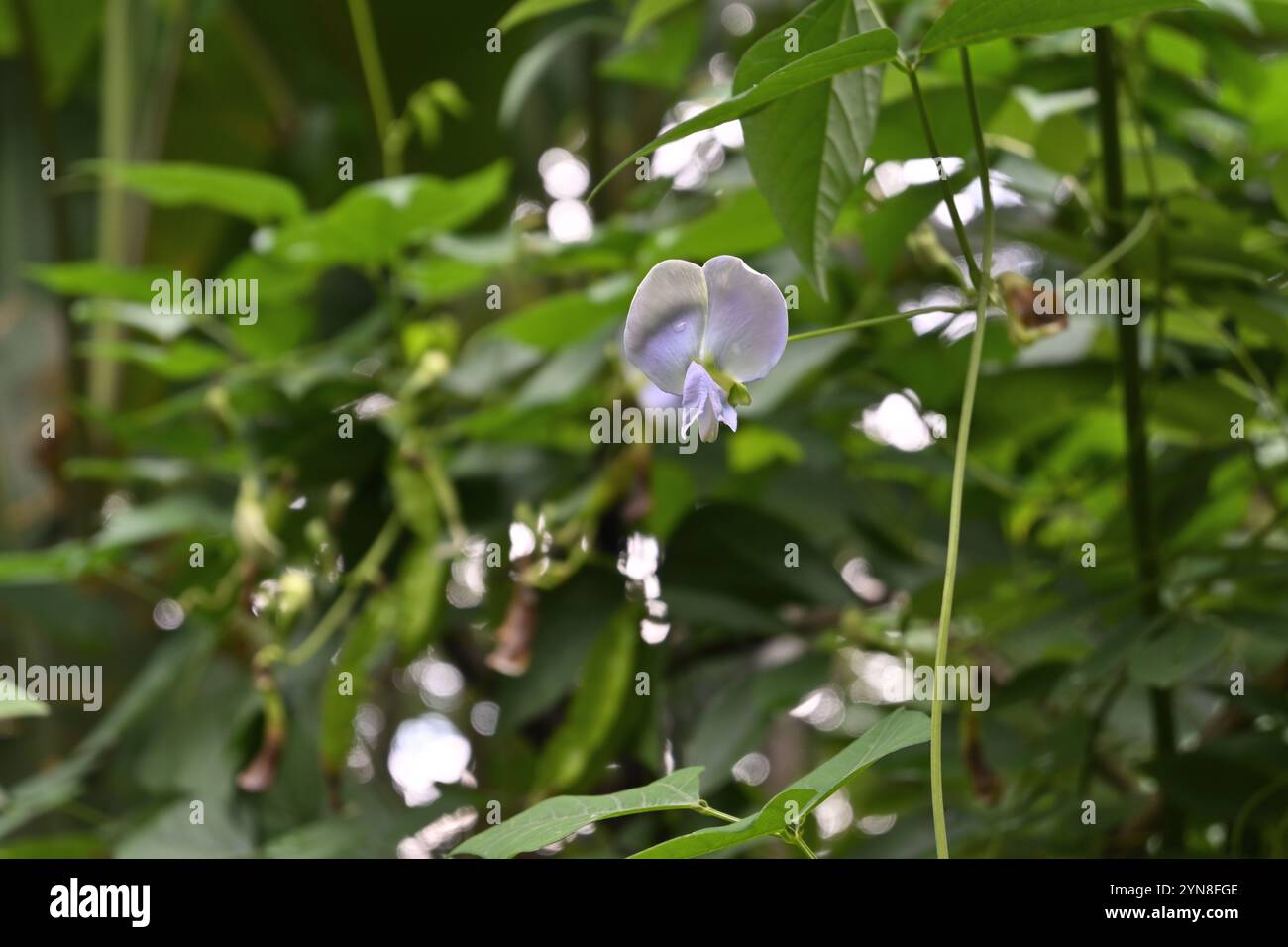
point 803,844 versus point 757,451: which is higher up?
point 757,451

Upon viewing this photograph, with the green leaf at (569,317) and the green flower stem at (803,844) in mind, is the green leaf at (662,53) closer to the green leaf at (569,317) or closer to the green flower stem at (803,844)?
the green leaf at (569,317)

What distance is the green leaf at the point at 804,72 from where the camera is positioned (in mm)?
272

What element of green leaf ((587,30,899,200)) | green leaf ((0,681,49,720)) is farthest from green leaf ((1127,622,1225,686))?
green leaf ((0,681,49,720))

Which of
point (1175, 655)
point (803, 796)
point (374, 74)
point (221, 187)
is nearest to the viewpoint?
point (803, 796)

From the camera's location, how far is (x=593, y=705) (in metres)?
0.58

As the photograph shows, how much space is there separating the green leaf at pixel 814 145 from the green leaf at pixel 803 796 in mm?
128

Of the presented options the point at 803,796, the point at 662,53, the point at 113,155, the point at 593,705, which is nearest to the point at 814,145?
the point at 803,796

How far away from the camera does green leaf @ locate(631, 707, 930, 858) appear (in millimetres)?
251

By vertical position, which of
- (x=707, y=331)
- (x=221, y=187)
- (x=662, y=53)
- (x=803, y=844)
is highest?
(x=662, y=53)

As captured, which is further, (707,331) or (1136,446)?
(1136,446)

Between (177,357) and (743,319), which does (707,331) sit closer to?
(743,319)

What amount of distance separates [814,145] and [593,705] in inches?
12.7

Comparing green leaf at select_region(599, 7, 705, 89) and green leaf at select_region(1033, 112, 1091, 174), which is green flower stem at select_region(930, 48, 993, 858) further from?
green leaf at select_region(599, 7, 705, 89)
